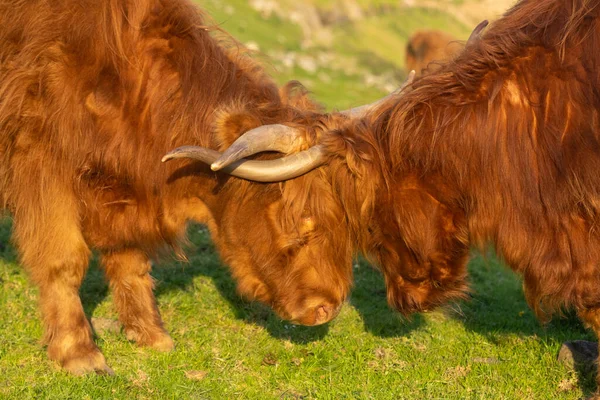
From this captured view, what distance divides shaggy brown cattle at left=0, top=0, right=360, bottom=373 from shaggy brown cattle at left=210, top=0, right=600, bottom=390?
41 cm

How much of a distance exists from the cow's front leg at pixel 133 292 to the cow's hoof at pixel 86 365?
485mm

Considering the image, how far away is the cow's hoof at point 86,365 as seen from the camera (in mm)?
4973

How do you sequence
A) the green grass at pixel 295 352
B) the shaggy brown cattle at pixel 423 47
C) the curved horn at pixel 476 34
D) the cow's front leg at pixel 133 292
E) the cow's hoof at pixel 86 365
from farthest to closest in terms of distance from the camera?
1. the shaggy brown cattle at pixel 423 47
2. the cow's front leg at pixel 133 292
3. the cow's hoof at pixel 86 365
4. the green grass at pixel 295 352
5. the curved horn at pixel 476 34

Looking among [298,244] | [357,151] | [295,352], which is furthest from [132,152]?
[295,352]

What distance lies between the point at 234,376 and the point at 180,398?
0.46 m

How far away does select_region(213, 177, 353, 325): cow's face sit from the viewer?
187 inches

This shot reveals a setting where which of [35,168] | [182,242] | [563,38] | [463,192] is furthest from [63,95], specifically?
[563,38]

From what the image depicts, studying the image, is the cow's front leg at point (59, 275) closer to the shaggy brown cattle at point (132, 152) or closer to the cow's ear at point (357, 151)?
the shaggy brown cattle at point (132, 152)

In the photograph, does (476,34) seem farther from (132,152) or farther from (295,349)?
(295,349)

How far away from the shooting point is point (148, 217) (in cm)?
524

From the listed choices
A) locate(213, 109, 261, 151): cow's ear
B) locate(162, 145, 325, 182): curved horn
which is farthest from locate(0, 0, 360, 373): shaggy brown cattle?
locate(162, 145, 325, 182): curved horn

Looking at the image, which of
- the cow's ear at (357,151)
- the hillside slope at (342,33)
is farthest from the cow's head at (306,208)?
the hillside slope at (342,33)

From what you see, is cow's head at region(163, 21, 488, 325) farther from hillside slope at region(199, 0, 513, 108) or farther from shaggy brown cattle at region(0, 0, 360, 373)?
hillside slope at region(199, 0, 513, 108)

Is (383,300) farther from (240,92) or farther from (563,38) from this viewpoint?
(563,38)
